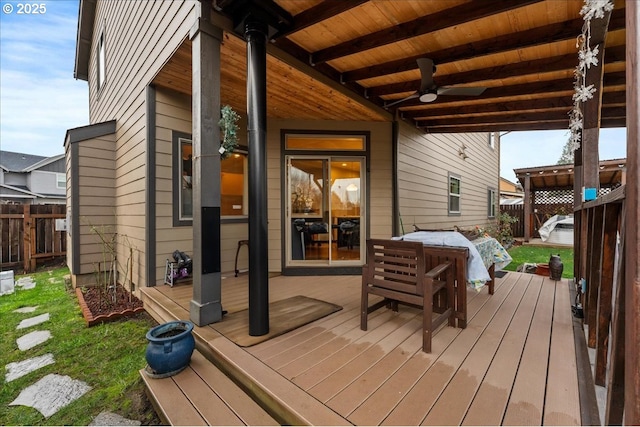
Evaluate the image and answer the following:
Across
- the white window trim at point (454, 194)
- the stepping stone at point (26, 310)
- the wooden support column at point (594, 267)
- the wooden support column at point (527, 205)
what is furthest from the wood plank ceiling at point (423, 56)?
the wooden support column at point (527, 205)

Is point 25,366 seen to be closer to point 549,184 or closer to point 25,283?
point 25,283

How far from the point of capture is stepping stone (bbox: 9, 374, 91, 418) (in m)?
1.99

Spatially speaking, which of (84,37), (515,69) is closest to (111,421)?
(515,69)

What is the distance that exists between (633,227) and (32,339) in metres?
4.94

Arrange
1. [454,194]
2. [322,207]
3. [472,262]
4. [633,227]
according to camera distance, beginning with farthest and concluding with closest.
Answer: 1. [454,194]
2. [322,207]
3. [472,262]
4. [633,227]

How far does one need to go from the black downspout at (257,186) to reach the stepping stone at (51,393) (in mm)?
1380

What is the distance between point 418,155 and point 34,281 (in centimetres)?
844

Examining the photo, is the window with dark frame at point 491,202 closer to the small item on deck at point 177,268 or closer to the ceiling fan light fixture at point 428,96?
the ceiling fan light fixture at point 428,96

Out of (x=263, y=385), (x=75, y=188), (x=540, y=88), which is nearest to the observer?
(x=263, y=385)

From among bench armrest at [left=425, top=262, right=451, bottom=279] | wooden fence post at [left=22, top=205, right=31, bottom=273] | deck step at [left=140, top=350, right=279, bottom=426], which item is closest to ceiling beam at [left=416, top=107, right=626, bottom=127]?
bench armrest at [left=425, top=262, right=451, bottom=279]

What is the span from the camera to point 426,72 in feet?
10.4

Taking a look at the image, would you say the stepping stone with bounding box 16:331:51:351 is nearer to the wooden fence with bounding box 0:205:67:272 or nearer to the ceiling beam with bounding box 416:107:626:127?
the wooden fence with bounding box 0:205:67:272

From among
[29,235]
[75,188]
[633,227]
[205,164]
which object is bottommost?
[29,235]

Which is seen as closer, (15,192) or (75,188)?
(75,188)
